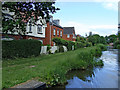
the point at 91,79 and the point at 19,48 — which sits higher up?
the point at 19,48

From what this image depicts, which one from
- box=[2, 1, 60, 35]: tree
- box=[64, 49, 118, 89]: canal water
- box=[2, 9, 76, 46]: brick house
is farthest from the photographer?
box=[2, 9, 76, 46]: brick house

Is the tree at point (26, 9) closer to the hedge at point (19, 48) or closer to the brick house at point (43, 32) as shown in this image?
the hedge at point (19, 48)

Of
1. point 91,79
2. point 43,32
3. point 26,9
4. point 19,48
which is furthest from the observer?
point 43,32

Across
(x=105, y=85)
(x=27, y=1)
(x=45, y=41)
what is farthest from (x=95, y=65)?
(x=45, y=41)

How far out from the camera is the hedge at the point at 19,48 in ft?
30.4

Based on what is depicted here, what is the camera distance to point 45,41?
2467 cm

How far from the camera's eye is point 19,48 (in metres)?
10.1

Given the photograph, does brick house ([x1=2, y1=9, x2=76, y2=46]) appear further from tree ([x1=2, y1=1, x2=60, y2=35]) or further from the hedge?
tree ([x1=2, y1=1, x2=60, y2=35])

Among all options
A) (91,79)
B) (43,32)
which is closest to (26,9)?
(91,79)

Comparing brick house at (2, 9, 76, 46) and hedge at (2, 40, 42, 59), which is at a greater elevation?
brick house at (2, 9, 76, 46)

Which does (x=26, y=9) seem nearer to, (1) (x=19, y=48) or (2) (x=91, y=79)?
(1) (x=19, y=48)

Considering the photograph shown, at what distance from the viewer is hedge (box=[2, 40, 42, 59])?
9.27 metres

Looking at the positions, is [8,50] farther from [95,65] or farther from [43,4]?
[95,65]

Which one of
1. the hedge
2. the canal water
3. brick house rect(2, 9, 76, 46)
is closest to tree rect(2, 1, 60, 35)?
the hedge
